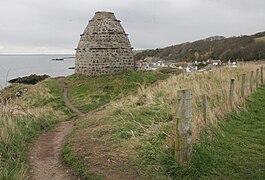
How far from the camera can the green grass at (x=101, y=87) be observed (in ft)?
59.2

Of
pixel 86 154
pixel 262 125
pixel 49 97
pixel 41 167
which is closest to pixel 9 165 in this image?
pixel 41 167

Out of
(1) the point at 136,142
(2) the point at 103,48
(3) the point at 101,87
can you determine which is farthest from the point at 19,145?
(2) the point at 103,48

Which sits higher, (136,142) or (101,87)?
(136,142)

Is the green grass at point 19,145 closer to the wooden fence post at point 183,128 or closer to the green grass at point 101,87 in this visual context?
the wooden fence post at point 183,128

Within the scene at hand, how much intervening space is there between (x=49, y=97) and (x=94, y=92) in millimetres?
2907

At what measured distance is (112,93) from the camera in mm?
20453

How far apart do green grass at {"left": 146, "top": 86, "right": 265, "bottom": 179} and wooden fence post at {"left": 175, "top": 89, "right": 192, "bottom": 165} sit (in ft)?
0.51

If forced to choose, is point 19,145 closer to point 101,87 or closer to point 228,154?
point 228,154

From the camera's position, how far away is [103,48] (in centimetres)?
2622

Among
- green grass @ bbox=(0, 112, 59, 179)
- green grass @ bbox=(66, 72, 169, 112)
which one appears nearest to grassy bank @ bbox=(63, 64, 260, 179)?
green grass @ bbox=(0, 112, 59, 179)

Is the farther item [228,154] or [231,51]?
[231,51]

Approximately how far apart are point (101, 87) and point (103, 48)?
220 inches

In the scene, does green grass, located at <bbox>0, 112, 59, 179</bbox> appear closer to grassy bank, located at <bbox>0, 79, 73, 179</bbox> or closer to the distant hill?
grassy bank, located at <bbox>0, 79, 73, 179</bbox>

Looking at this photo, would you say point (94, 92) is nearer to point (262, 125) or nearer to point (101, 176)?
point (262, 125)
